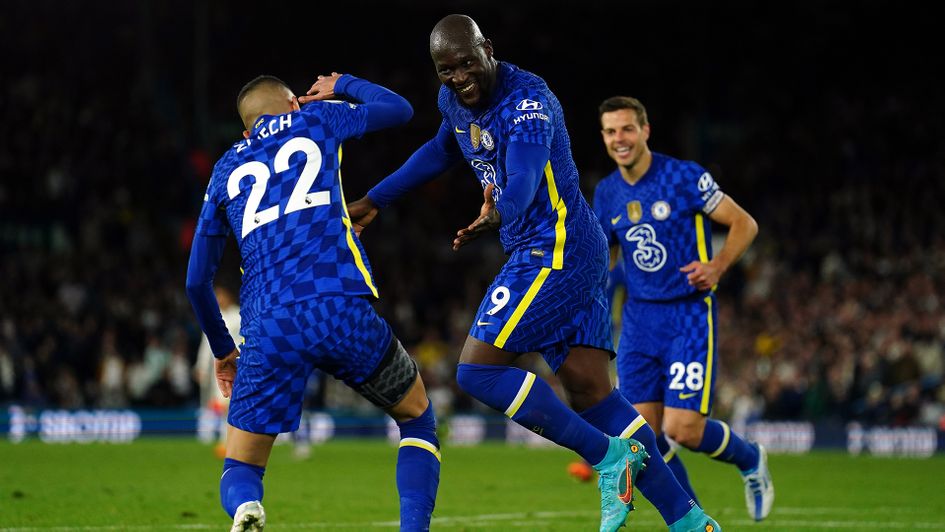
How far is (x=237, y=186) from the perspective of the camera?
608 cm

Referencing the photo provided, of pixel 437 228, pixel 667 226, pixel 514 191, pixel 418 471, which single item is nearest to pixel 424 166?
pixel 514 191

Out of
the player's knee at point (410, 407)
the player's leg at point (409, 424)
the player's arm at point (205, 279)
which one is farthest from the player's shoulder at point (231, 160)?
the player's knee at point (410, 407)

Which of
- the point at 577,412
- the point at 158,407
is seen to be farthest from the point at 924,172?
the point at 577,412

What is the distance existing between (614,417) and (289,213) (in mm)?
2064

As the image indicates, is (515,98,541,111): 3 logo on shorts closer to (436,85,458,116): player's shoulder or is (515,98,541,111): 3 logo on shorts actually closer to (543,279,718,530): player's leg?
(436,85,458,116): player's shoulder

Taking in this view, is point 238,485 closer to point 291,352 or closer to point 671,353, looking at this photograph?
point 291,352

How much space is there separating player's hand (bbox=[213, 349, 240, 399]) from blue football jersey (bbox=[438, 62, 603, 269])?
4.95 feet

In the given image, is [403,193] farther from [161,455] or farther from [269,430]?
[161,455]

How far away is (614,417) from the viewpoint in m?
6.88

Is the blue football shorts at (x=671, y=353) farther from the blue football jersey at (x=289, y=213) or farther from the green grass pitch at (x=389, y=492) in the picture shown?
the blue football jersey at (x=289, y=213)

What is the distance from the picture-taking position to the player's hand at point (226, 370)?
6438 millimetres

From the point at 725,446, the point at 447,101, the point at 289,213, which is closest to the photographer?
the point at 289,213

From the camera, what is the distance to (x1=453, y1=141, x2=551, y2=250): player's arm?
5.79 metres

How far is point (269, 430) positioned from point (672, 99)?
27.6 m
